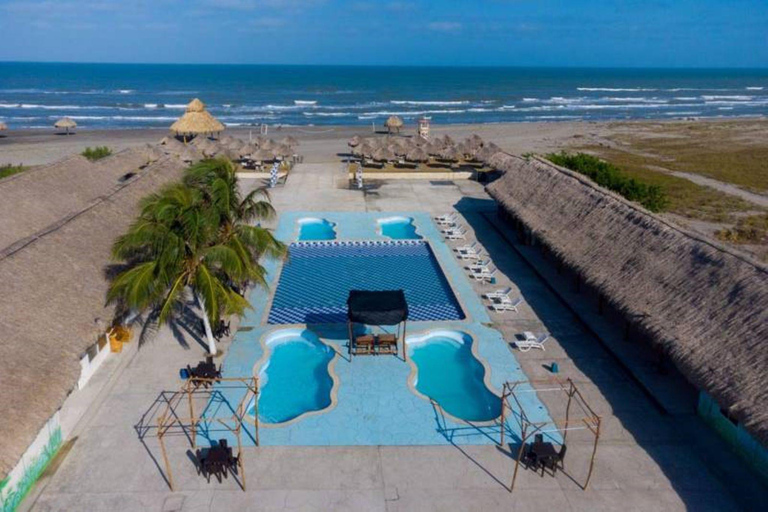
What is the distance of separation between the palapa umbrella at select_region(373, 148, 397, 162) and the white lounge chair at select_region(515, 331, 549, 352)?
66.7ft

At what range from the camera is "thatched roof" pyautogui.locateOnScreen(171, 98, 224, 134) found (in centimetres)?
3747

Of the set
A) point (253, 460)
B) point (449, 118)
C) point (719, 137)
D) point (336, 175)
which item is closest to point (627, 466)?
point (253, 460)

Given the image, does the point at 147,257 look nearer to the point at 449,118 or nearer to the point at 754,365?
the point at 754,365

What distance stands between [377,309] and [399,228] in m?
11.2

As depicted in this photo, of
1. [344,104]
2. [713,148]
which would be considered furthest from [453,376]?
[344,104]

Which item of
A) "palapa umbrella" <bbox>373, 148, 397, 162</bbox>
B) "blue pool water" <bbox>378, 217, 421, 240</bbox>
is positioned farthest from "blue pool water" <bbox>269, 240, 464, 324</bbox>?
"palapa umbrella" <bbox>373, 148, 397, 162</bbox>

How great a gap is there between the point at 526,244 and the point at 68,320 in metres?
14.6

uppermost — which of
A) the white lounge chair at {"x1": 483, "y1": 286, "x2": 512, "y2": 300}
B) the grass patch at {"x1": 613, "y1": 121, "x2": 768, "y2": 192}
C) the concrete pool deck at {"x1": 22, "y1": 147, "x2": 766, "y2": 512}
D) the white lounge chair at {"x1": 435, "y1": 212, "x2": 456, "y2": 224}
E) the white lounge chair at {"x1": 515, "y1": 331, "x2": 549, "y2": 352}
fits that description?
the grass patch at {"x1": 613, "y1": 121, "x2": 768, "y2": 192}

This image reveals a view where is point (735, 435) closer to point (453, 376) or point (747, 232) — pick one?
point (453, 376)

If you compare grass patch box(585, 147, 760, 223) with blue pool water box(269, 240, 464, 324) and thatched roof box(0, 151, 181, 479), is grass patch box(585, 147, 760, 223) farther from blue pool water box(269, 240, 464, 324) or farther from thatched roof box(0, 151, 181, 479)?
thatched roof box(0, 151, 181, 479)

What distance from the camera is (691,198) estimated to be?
1017 inches

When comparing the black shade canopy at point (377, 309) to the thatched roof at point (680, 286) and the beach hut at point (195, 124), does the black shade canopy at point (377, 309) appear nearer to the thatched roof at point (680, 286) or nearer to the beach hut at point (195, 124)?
the thatched roof at point (680, 286)

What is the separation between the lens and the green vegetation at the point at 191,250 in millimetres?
10438

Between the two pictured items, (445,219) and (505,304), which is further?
(445,219)
